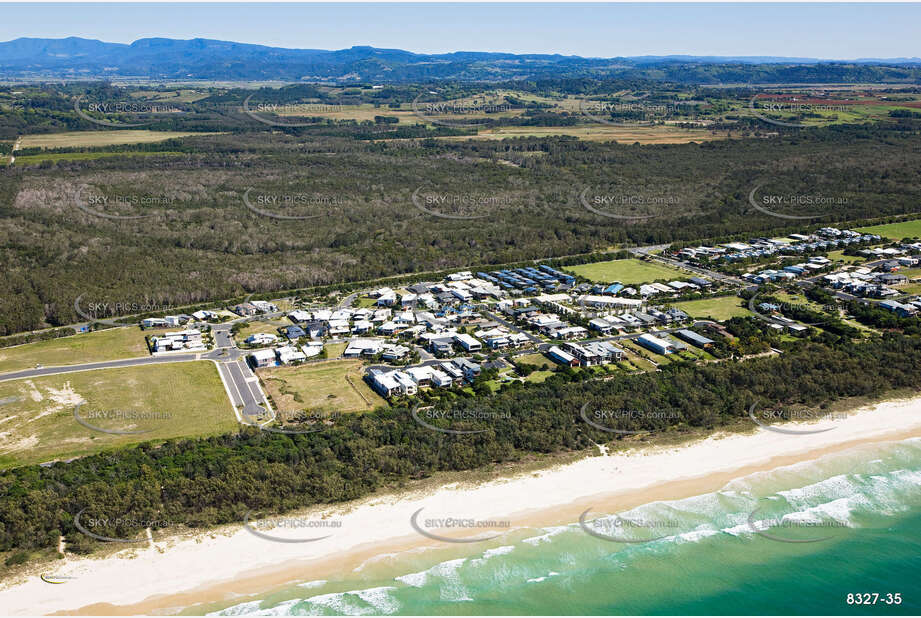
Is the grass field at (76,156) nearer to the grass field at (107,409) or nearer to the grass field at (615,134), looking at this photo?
the grass field at (615,134)

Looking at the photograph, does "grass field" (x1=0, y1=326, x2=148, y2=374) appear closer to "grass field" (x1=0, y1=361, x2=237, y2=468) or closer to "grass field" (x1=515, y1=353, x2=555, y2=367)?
"grass field" (x1=0, y1=361, x2=237, y2=468)

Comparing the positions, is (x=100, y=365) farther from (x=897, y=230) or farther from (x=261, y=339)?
(x=897, y=230)

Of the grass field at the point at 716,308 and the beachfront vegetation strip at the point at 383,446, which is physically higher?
the grass field at the point at 716,308

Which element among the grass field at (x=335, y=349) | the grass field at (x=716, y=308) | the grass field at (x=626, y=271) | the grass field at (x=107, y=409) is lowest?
the grass field at (x=107, y=409)

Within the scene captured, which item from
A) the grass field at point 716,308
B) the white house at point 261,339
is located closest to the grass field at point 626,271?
the grass field at point 716,308

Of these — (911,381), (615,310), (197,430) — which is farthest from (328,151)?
(911,381)

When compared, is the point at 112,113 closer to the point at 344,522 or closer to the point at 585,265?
the point at 585,265

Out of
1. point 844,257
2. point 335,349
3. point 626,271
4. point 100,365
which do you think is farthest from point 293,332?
point 844,257
